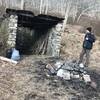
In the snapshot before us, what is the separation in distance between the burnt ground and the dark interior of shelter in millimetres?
A: 3375

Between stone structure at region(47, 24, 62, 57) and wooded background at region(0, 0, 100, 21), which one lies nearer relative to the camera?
stone structure at region(47, 24, 62, 57)

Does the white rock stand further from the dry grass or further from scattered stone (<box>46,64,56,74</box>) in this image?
the dry grass

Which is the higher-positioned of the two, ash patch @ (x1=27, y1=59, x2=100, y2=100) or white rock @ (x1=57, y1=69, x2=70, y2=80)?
white rock @ (x1=57, y1=69, x2=70, y2=80)

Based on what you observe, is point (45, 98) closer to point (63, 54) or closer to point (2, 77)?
point (2, 77)

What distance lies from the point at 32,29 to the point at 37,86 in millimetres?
9353

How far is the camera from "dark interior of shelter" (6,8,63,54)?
1745 cm

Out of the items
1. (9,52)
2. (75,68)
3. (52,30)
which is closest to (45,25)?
(52,30)

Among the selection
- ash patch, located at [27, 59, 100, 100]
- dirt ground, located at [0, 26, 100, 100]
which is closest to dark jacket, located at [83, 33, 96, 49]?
dirt ground, located at [0, 26, 100, 100]

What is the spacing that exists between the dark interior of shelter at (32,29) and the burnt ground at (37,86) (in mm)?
3375

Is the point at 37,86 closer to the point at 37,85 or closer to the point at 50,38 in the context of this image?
the point at 37,85

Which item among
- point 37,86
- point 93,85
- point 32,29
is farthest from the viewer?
point 32,29

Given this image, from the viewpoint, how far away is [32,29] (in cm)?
2180

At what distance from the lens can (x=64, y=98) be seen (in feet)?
39.6

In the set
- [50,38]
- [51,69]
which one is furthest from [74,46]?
[51,69]
